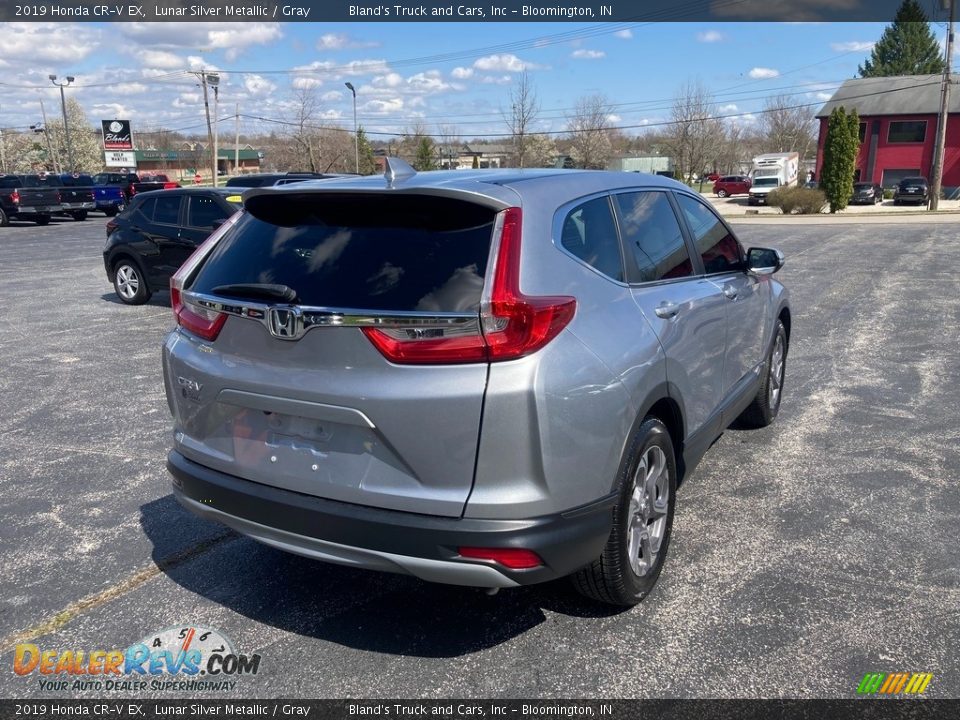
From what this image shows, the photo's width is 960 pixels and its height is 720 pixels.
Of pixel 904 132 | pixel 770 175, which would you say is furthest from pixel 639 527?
pixel 904 132

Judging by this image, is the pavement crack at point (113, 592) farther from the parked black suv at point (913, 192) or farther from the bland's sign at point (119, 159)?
the bland's sign at point (119, 159)

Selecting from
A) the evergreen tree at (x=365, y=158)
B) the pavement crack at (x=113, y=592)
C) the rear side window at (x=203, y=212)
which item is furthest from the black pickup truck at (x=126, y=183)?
the pavement crack at (x=113, y=592)

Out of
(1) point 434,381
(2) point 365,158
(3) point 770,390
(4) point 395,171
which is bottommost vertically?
(3) point 770,390

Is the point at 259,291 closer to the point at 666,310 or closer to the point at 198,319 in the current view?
the point at 198,319

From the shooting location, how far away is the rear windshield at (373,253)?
2.64 metres

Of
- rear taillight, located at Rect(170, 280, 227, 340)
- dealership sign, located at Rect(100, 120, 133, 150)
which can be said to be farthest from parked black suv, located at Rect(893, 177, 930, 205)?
dealership sign, located at Rect(100, 120, 133, 150)

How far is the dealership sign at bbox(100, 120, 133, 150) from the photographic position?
220 ft

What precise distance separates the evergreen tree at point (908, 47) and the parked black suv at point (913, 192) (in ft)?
136

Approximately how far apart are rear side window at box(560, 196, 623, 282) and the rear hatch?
42 cm

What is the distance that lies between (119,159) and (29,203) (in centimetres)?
4343

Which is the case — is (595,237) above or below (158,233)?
above

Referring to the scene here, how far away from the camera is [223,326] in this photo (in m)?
2.98

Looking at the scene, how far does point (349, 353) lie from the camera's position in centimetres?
265

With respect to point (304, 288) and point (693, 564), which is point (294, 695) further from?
point (693, 564)
